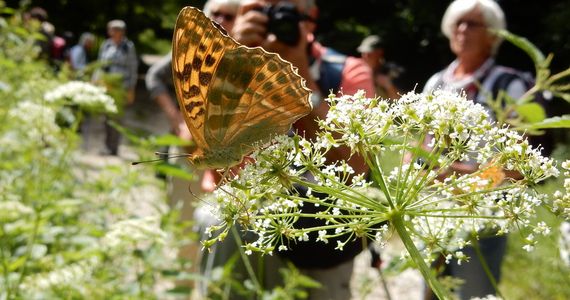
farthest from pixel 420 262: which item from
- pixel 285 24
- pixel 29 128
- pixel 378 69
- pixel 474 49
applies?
pixel 378 69

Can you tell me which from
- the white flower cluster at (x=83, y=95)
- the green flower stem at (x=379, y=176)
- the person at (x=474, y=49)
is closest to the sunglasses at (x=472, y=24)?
the person at (x=474, y=49)

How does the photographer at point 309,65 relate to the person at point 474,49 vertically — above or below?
below

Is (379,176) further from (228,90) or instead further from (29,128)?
(29,128)

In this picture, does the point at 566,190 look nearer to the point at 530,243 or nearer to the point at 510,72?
the point at 530,243

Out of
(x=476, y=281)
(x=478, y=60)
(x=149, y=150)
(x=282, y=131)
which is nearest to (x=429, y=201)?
(x=282, y=131)

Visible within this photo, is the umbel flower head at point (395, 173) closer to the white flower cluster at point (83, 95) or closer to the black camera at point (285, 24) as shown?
the black camera at point (285, 24)

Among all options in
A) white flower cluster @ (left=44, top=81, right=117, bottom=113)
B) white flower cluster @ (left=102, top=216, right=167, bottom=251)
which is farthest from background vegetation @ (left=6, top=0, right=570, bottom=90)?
white flower cluster @ (left=102, top=216, right=167, bottom=251)

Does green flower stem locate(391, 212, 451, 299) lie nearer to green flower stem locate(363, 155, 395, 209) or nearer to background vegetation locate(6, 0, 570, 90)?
green flower stem locate(363, 155, 395, 209)
